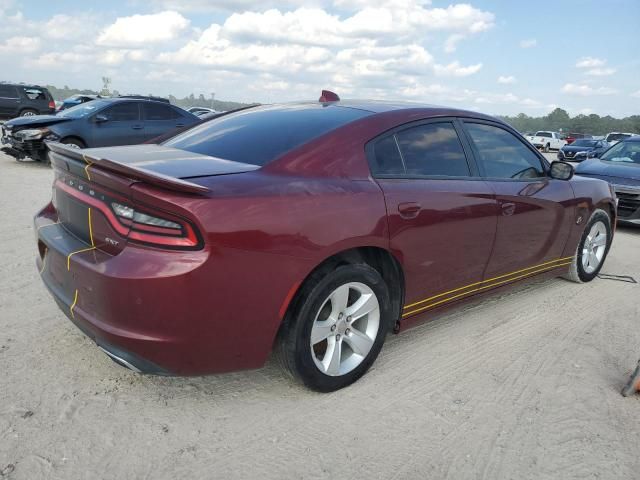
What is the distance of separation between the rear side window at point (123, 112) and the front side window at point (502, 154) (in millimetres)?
9470

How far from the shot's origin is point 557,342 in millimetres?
3572

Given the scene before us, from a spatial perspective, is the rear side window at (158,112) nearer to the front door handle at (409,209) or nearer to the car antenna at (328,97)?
the car antenna at (328,97)

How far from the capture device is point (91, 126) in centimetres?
1066

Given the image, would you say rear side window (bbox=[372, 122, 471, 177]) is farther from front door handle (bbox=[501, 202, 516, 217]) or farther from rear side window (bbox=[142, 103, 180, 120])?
rear side window (bbox=[142, 103, 180, 120])

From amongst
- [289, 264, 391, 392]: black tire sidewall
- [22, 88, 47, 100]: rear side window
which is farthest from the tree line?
[289, 264, 391, 392]: black tire sidewall

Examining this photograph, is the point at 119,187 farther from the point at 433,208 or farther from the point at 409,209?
the point at 433,208

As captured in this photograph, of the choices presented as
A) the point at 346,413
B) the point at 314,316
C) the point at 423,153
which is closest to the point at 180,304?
the point at 314,316

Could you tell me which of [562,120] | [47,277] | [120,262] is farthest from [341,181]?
[562,120]

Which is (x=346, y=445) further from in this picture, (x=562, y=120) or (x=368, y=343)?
(x=562, y=120)

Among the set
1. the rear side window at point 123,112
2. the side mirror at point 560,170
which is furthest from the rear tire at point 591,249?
the rear side window at point 123,112

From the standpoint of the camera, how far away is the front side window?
3.54 m

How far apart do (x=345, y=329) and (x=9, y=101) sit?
2231 centimetres

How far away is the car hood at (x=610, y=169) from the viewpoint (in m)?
7.90

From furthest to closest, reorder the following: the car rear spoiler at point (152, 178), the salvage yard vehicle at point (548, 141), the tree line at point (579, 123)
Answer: the tree line at point (579, 123) < the salvage yard vehicle at point (548, 141) < the car rear spoiler at point (152, 178)
